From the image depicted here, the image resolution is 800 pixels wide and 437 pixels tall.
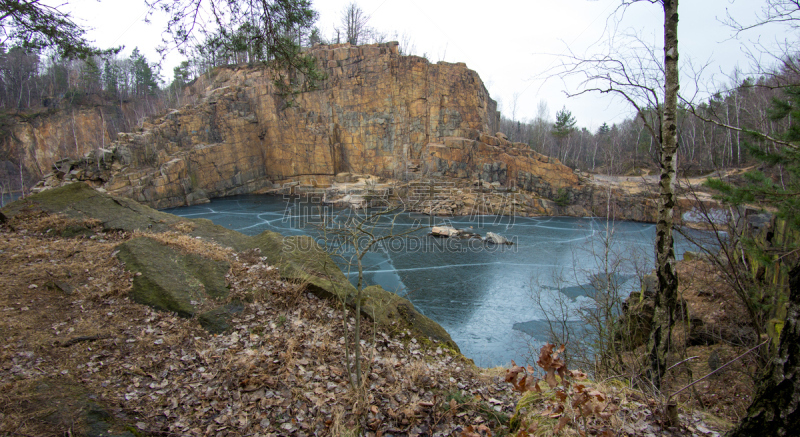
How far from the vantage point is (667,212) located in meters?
3.85

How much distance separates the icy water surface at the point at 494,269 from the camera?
10.5m

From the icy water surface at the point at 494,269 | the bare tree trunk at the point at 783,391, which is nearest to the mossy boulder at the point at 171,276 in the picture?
the icy water surface at the point at 494,269

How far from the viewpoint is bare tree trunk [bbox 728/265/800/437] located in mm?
1935

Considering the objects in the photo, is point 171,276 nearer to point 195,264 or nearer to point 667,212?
point 195,264

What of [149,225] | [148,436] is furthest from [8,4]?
[148,436]

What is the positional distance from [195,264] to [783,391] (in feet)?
20.3

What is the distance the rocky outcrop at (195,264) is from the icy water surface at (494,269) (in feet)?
3.07

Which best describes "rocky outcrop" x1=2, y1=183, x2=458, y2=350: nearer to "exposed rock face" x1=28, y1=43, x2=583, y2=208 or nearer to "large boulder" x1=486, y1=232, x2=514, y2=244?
"large boulder" x1=486, y1=232, x2=514, y2=244

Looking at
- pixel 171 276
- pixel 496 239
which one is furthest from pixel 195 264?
pixel 496 239

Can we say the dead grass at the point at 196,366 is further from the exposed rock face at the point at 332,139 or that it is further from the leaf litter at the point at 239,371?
the exposed rock face at the point at 332,139

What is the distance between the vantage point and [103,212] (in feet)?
23.6

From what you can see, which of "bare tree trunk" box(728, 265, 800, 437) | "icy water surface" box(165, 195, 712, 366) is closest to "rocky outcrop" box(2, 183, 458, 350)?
"icy water surface" box(165, 195, 712, 366)

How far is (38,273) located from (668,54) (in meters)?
7.82

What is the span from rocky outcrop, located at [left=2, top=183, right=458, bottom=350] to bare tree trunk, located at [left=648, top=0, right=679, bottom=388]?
2.62 meters
